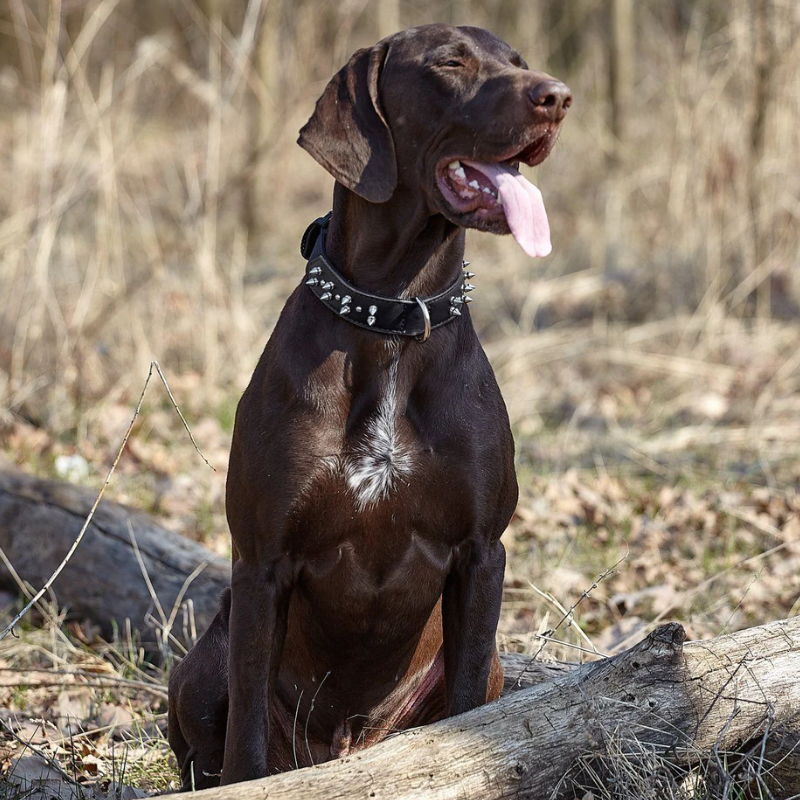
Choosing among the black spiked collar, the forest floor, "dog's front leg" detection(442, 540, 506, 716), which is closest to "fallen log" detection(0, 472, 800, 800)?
"dog's front leg" detection(442, 540, 506, 716)

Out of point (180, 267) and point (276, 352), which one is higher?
point (276, 352)

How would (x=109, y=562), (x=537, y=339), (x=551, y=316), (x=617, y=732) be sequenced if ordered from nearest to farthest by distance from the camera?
(x=617, y=732), (x=109, y=562), (x=537, y=339), (x=551, y=316)

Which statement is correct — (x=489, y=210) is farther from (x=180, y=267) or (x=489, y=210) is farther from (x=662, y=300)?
(x=662, y=300)

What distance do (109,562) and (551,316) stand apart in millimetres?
5010

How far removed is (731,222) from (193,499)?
4213 millimetres

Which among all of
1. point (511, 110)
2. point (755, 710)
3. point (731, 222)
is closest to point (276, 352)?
point (511, 110)

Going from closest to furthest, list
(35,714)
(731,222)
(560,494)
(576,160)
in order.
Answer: (35,714), (560,494), (731,222), (576,160)

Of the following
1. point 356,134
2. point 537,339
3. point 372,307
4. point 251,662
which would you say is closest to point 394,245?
point 372,307

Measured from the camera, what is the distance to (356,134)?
8.52 feet

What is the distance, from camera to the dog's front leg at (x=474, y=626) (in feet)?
8.54

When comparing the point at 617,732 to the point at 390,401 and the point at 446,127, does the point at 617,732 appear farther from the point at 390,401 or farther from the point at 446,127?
the point at 446,127

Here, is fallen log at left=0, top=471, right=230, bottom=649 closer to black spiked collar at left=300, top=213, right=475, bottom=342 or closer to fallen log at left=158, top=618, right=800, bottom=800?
black spiked collar at left=300, top=213, right=475, bottom=342

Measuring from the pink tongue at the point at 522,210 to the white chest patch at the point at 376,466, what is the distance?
0.52 metres

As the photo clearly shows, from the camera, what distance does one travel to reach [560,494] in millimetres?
5094
